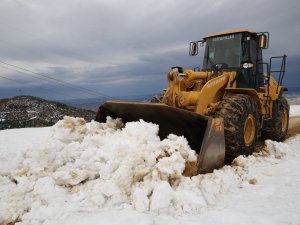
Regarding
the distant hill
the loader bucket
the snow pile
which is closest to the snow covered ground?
the snow pile

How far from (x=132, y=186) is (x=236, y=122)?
7.16 ft

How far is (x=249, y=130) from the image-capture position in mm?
5477

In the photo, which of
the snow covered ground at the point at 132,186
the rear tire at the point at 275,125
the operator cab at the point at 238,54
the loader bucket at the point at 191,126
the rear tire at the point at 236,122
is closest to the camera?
the snow covered ground at the point at 132,186

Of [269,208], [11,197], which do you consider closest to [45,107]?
[11,197]

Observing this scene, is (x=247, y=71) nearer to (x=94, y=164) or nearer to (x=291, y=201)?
(x=291, y=201)

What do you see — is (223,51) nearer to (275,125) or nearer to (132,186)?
(275,125)

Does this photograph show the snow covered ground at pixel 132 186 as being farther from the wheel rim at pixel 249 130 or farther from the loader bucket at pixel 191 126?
the wheel rim at pixel 249 130

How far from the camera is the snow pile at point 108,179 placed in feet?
10.4

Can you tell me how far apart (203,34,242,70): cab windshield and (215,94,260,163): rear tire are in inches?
47.2

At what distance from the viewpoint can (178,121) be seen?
462 cm

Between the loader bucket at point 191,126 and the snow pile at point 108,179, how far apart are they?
175mm

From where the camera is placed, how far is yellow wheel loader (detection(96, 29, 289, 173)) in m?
4.37

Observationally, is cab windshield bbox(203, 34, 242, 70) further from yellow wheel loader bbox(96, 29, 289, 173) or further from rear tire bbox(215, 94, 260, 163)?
rear tire bbox(215, 94, 260, 163)

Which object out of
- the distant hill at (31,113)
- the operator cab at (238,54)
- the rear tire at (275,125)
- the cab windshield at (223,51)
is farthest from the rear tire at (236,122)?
the distant hill at (31,113)
